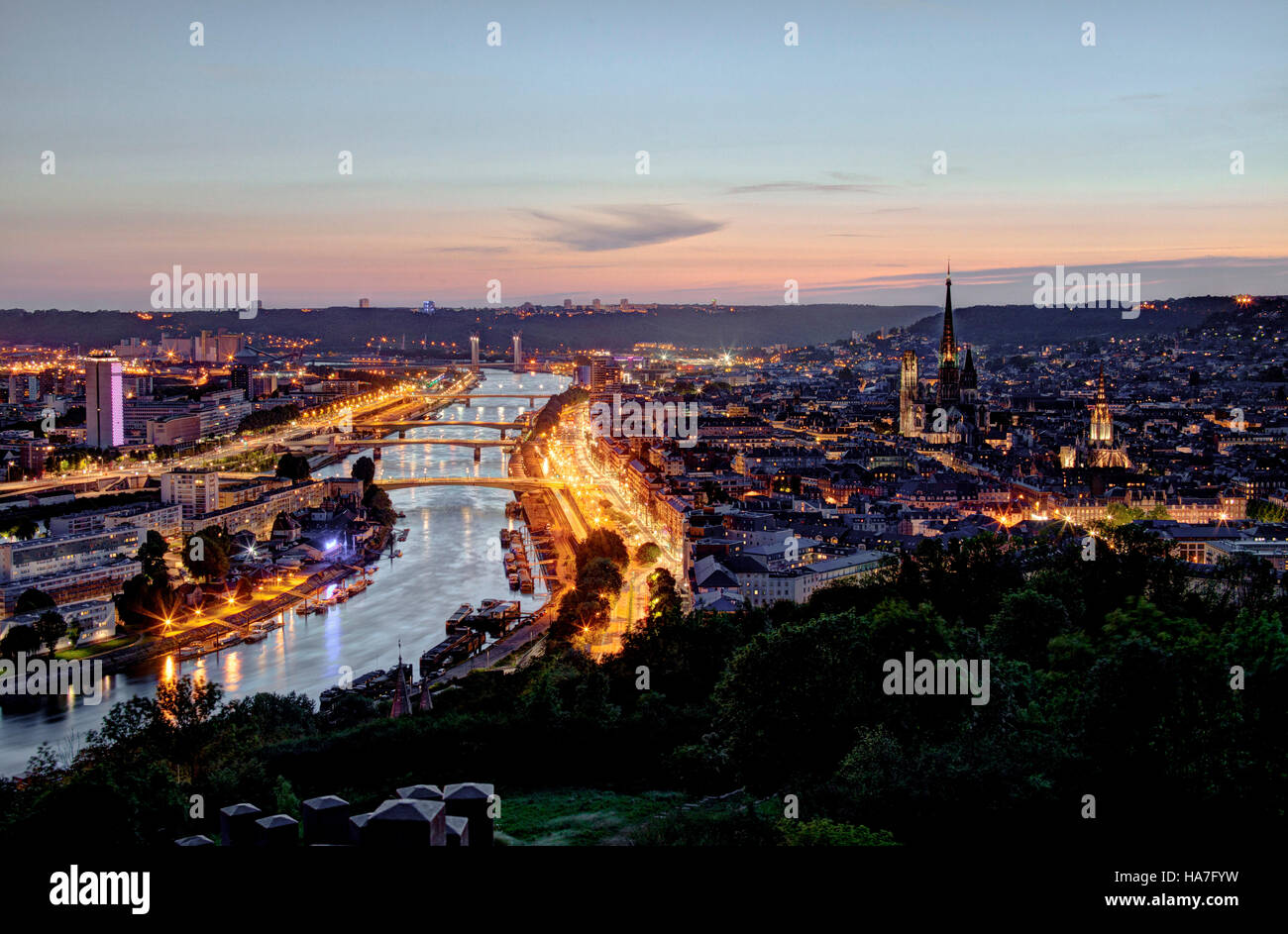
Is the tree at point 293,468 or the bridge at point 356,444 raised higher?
the bridge at point 356,444

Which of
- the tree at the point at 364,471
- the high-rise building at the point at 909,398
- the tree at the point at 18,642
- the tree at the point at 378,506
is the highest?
the high-rise building at the point at 909,398

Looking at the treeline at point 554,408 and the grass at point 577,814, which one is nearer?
the grass at point 577,814

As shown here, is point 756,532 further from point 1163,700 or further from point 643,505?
point 1163,700

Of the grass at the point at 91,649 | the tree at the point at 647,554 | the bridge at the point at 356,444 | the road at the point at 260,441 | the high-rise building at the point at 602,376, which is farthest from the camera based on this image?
the high-rise building at the point at 602,376

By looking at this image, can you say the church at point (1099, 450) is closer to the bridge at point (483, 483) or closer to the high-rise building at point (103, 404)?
the bridge at point (483, 483)

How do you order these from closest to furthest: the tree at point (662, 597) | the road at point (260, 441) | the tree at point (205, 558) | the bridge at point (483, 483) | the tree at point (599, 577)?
the tree at point (662, 597), the tree at point (599, 577), the tree at point (205, 558), the bridge at point (483, 483), the road at point (260, 441)

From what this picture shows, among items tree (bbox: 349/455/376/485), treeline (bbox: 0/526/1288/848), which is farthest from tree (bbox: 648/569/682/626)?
tree (bbox: 349/455/376/485)

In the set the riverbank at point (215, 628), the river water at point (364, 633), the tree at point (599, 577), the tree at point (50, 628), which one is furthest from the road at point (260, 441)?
the tree at point (599, 577)
